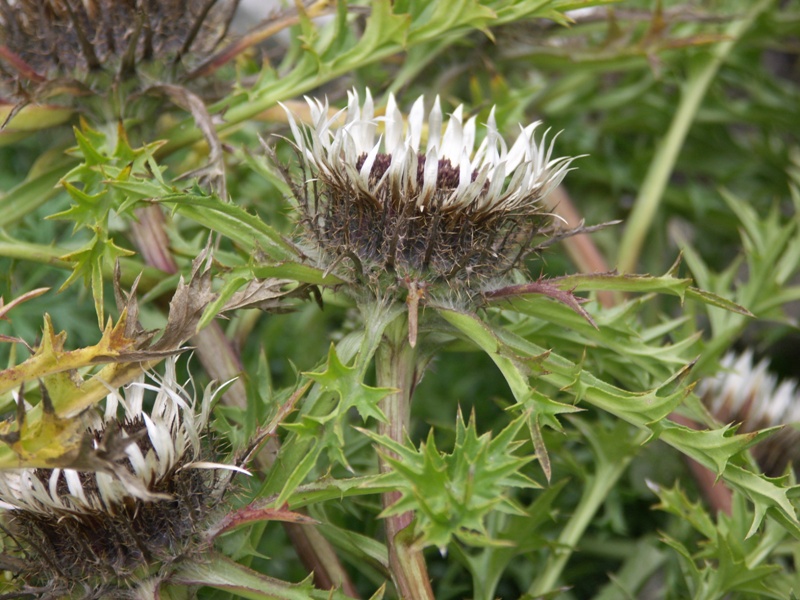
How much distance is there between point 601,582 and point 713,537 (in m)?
0.50

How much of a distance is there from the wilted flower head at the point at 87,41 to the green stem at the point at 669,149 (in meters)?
0.95

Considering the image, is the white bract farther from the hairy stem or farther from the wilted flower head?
the wilted flower head

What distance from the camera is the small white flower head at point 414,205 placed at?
3.09 ft

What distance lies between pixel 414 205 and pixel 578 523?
24.3 inches

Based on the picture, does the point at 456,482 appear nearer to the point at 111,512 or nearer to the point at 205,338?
the point at 111,512

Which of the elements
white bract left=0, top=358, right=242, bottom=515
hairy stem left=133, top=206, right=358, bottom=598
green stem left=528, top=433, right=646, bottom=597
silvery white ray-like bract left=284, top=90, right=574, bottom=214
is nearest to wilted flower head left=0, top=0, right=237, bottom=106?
hairy stem left=133, top=206, right=358, bottom=598

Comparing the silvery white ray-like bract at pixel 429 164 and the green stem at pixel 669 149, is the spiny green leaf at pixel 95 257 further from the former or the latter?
the green stem at pixel 669 149

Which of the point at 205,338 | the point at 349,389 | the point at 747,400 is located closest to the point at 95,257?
the point at 205,338

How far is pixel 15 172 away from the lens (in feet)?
5.72

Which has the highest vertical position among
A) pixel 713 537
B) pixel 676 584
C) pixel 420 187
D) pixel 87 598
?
pixel 420 187

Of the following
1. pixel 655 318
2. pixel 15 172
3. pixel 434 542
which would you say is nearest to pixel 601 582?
pixel 655 318

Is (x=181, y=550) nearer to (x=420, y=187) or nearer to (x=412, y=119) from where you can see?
(x=420, y=187)

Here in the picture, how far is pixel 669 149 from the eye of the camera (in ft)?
5.94

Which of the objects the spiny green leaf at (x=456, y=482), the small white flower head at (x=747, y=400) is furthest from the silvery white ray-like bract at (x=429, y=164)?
the small white flower head at (x=747, y=400)
